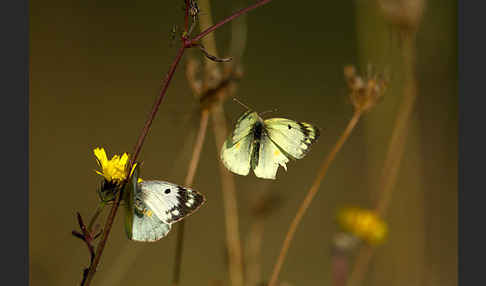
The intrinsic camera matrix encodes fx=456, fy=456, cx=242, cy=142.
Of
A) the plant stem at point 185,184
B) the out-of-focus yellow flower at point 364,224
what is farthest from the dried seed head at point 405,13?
the plant stem at point 185,184

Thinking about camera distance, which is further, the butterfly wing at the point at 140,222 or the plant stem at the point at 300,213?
the plant stem at the point at 300,213

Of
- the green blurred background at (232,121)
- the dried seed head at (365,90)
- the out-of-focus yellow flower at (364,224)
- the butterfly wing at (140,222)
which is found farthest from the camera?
the green blurred background at (232,121)

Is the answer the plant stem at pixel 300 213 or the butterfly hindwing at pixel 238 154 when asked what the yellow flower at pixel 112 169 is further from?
the plant stem at pixel 300 213

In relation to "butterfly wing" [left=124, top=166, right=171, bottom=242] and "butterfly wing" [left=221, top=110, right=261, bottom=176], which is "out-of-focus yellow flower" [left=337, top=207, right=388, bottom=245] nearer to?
"butterfly wing" [left=221, top=110, right=261, bottom=176]

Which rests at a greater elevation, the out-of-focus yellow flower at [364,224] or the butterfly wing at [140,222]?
the out-of-focus yellow flower at [364,224]

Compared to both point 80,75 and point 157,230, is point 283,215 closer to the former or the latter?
point 80,75

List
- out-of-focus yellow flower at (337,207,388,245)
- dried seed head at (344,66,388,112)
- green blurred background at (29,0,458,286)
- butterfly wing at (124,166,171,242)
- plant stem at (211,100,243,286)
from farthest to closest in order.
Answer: green blurred background at (29,0,458,286) → out-of-focus yellow flower at (337,207,388,245) → plant stem at (211,100,243,286) → dried seed head at (344,66,388,112) → butterfly wing at (124,166,171,242)

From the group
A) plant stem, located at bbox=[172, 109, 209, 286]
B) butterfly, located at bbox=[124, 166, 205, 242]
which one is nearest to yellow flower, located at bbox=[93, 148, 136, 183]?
butterfly, located at bbox=[124, 166, 205, 242]
